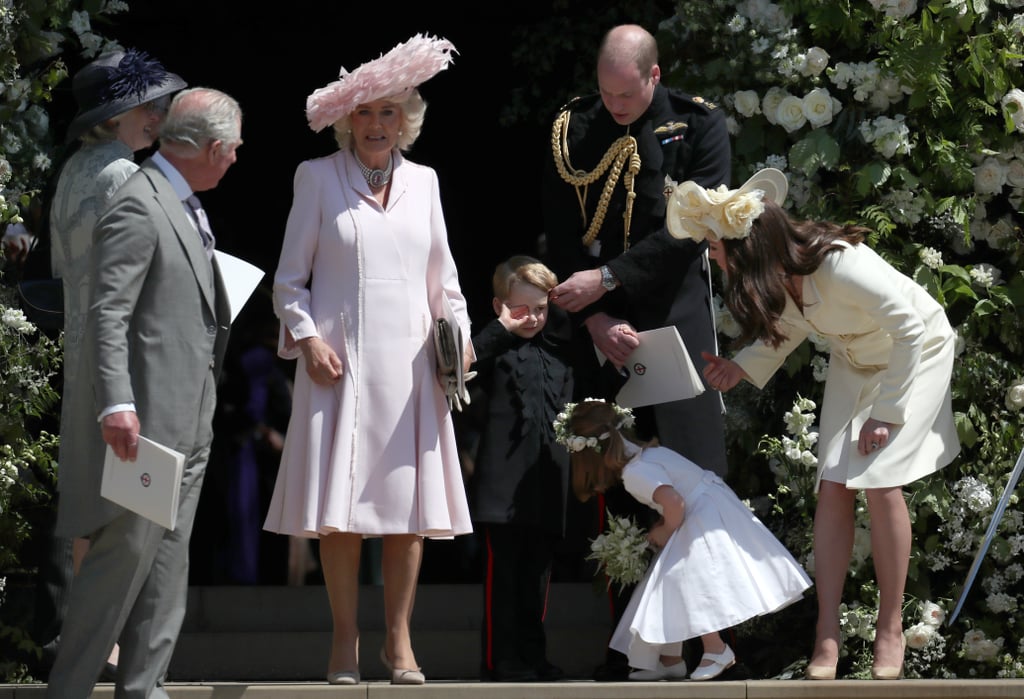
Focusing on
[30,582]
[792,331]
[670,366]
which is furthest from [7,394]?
[792,331]

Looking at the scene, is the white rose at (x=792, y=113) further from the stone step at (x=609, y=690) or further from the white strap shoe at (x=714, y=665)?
the stone step at (x=609, y=690)

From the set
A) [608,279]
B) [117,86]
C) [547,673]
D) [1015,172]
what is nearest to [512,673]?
[547,673]

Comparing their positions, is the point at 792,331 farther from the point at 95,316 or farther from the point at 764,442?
the point at 95,316

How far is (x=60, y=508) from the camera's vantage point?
16.4 feet

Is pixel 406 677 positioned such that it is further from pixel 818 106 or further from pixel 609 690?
pixel 818 106

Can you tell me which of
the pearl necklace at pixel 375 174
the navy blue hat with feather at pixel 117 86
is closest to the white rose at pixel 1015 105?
the pearl necklace at pixel 375 174

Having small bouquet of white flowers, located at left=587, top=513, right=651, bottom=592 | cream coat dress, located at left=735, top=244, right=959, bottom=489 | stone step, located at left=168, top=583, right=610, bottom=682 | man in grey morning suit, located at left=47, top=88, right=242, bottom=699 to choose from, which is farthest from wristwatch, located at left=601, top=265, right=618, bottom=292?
stone step, located at left=168, top=583, right=610, bottom=682

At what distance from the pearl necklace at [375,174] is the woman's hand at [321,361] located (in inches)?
21.4

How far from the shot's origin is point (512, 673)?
5914 mm

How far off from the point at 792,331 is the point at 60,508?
236 centimetres

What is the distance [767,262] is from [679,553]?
37.0 inches

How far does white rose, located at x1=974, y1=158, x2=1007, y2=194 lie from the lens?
264 inches

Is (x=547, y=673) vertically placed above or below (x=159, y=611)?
below

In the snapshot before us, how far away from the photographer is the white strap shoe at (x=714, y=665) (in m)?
5.77
